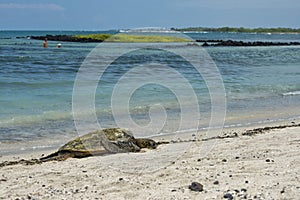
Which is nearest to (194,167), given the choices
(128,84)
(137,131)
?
(137,131)

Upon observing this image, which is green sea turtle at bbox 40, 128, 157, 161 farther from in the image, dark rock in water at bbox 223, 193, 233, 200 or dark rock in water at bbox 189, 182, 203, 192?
dark rock in water at bbox 223, 193, 233, 200

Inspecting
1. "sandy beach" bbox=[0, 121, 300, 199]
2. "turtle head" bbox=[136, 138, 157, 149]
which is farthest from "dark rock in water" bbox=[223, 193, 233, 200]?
"turtle head" bbox=[136, 138, 157, 149]

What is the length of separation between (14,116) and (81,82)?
338 inches

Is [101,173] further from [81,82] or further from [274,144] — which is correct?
[81,82]

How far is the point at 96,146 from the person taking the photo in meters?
7.77

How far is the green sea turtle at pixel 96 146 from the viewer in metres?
7.62

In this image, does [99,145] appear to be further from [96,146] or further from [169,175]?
[169,175]

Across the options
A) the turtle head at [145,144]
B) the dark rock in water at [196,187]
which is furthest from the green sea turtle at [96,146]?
the dark rock in water at [196,187]

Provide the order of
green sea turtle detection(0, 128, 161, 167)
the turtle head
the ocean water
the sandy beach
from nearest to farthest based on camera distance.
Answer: the sandy beach
green sea turtle detection(0, 128, 161, 167)
the turtle head
the ocean water

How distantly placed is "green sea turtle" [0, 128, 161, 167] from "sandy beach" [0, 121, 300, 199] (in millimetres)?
241

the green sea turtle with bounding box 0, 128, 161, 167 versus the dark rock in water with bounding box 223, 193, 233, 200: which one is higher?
the dark rock in water with bounding box 223, 193, 233, 200

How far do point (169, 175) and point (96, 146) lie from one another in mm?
1922

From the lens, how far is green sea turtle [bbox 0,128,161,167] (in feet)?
25.0

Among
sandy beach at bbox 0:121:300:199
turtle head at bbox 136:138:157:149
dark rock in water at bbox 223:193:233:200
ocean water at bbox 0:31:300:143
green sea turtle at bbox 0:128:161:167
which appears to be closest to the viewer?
dark rock in water at bbox 223:193:233:200
